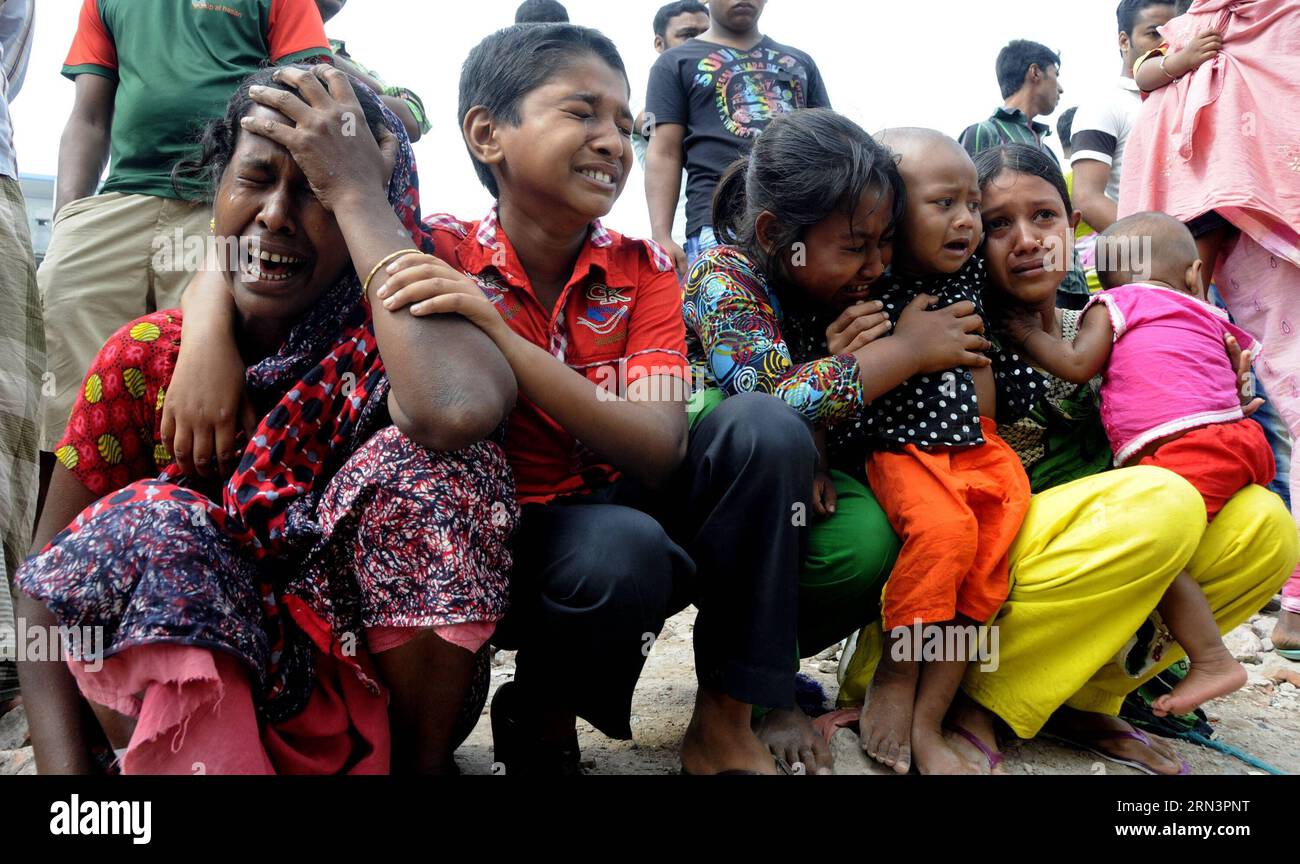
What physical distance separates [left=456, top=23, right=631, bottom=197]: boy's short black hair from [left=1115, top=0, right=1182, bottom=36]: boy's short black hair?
3.49 metres

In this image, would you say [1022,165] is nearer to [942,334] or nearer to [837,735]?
[942,334]

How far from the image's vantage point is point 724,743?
202 cm

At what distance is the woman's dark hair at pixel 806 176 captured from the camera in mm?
2275

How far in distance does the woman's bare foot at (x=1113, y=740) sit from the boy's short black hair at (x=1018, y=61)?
3844 mm

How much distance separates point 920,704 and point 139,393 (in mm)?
1814

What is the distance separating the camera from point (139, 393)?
5.90 ft

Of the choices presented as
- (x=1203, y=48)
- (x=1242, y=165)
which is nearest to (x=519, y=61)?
(x=1242, y=165)

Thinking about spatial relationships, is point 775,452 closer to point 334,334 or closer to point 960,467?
point 960,467

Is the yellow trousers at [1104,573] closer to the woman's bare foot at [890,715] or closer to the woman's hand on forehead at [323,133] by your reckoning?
the woman's bare foot at [890,715]

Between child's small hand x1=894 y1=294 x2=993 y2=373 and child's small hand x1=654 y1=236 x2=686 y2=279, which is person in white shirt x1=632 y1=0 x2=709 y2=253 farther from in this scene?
→ child's small hand x1=894 y1=294 x2=993 y2=373

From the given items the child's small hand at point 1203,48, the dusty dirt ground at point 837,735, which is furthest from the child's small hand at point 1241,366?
the child's small hand at point 1203,48

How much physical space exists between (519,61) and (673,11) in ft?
13.0

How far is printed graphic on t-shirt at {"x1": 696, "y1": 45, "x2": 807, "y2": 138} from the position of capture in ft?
12.9

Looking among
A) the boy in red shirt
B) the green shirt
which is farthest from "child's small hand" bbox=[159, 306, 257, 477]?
the green shirt
